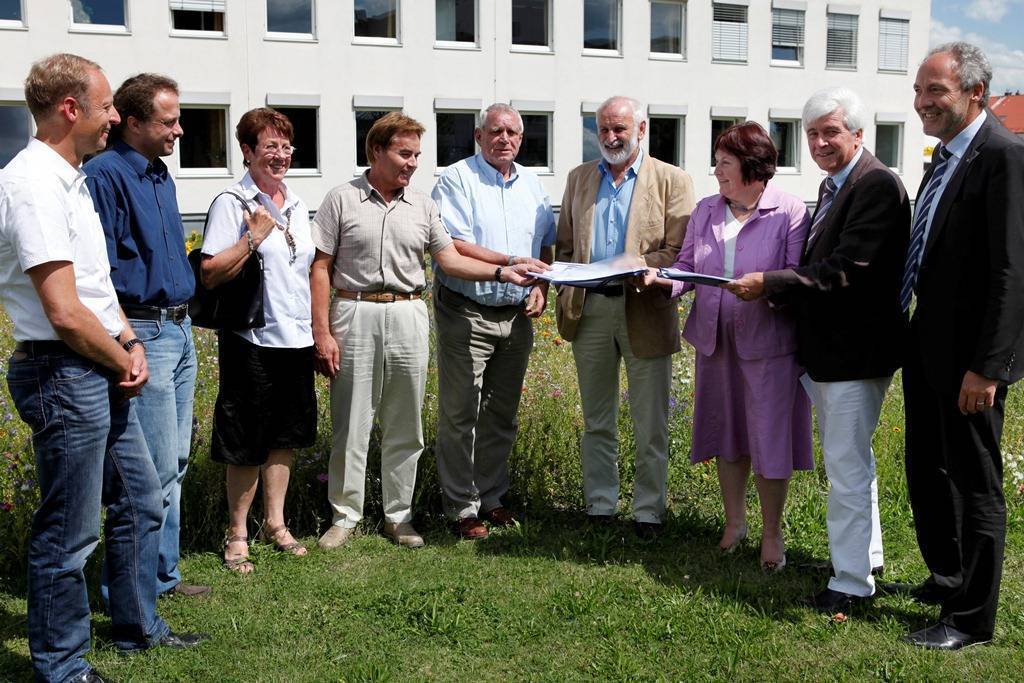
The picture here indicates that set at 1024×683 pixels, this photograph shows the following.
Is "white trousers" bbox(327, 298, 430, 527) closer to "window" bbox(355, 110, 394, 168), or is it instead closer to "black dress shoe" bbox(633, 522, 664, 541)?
"black dress shoe" bbox(633, 522, 664, 541)

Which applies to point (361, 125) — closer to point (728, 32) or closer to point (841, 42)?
point (728, 32)

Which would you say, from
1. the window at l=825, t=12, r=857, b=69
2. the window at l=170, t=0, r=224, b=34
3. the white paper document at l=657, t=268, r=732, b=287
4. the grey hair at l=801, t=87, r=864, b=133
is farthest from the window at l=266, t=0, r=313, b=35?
the grey hair at l=801, t=87, r=864, b=133

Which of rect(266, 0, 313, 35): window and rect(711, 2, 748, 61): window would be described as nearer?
rect(266, 0, 313, 35): window

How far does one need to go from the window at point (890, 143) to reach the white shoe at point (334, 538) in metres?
34.9

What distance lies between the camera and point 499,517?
21.0ft

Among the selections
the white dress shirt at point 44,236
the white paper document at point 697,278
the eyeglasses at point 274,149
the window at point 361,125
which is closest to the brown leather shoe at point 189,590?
the white dress shirt at point 44,236

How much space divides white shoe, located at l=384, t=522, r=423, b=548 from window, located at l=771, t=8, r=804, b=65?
3196 centimetres

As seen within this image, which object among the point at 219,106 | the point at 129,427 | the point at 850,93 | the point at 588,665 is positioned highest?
the point at 219,106

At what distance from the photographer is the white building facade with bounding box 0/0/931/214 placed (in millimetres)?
26594

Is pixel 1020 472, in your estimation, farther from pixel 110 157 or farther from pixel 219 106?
pixel 219 106

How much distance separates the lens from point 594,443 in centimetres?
635

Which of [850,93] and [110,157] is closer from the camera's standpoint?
[110,157]

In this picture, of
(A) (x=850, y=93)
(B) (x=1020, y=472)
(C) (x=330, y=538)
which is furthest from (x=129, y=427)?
(B) (x=1020, y=472)

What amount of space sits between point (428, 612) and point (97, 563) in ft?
5.95
